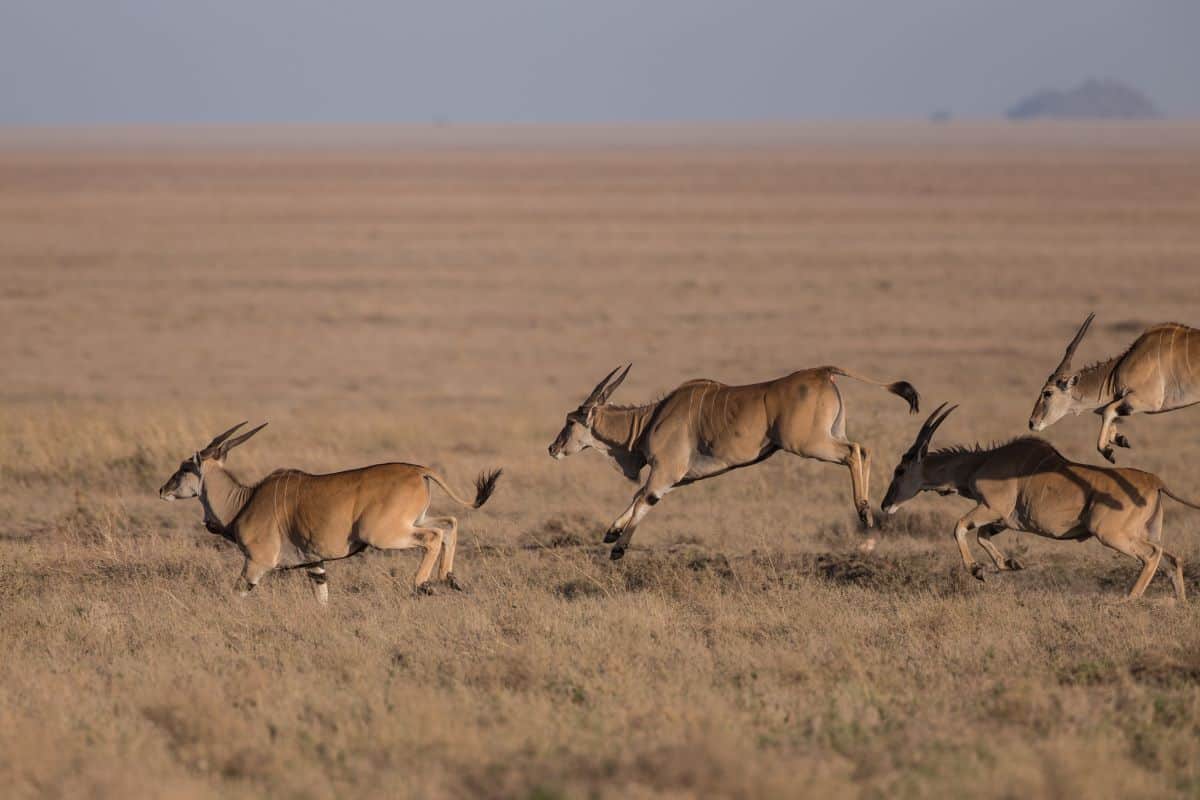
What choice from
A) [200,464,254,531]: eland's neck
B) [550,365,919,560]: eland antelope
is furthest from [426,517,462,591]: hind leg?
[200,464,254,531]: eland's neck

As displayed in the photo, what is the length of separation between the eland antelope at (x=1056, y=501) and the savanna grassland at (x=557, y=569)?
371mm

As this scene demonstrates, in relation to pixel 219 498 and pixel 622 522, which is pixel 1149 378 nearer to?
pixel 622 522

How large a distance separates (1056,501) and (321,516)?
5.45 metres

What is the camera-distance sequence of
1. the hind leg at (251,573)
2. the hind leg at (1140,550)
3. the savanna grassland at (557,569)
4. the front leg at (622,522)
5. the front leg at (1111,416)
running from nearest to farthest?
the savanna grassland at (557,569), the hind leg at (1140,550), the hind leg at (251,573), the front leg at (1111,416), the front leg at (622,522)

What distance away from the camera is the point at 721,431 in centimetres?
1257

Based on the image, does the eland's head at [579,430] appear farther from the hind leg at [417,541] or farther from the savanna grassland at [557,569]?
the hind leg at [417,541]

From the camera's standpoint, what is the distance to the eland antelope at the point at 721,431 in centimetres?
1227

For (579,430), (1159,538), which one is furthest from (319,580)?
(1159,538)

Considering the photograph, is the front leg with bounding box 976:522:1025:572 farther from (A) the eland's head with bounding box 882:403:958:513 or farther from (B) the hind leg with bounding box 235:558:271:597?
(B) the hind leg with bounding box 235:558:271:597

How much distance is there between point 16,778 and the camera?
7.75m

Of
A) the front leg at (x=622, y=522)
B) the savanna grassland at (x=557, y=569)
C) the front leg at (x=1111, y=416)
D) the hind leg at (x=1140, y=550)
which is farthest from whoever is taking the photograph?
the front leg at (x=622, y=522)

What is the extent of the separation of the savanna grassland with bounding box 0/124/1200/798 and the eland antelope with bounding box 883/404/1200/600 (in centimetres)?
37

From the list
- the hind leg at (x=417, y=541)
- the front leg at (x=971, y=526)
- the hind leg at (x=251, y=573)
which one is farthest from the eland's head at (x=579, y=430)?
the front leg at (x=971, y=526)

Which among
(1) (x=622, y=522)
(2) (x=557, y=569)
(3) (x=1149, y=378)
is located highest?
(3) (x=1149, y=378)
